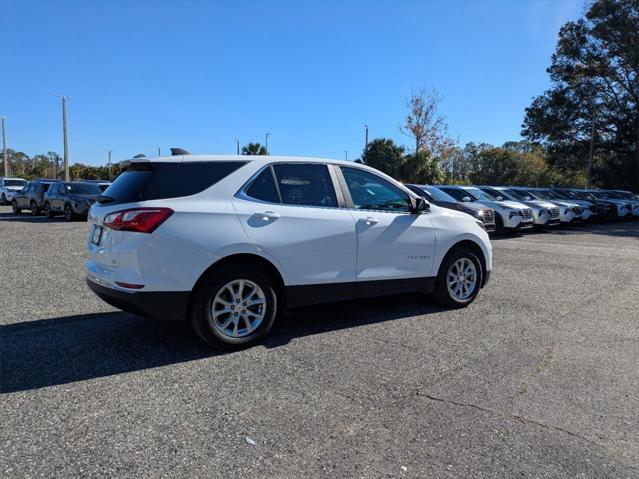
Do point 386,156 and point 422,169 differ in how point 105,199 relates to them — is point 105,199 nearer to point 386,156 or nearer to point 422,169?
point 422,169

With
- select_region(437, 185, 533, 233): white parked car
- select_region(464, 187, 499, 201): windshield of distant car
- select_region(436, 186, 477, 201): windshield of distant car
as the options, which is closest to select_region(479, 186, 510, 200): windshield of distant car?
select_region(464, 187, 499, 201): windshield of distant car

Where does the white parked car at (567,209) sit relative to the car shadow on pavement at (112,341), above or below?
above

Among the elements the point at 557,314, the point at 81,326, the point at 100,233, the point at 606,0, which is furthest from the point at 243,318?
the point at 606,0

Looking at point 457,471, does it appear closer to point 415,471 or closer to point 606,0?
point 415,471

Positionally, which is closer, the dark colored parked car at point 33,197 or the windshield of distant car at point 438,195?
the windshield of distant car at point 438,195

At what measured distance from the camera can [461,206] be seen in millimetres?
15281

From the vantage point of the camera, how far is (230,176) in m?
4.70

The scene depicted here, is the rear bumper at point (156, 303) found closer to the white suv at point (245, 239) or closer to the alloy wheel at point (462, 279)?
the white suv at point (245, 239)

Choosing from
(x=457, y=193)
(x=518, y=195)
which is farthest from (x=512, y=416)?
(x=518, y=195)

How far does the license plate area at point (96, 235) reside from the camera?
4598mm

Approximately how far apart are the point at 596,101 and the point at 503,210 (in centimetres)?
3334

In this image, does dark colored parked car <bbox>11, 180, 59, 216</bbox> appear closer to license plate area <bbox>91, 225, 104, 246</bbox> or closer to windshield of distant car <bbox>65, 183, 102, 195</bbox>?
windshield of distant car <bbox>65, 183, 102, 195</bbox>

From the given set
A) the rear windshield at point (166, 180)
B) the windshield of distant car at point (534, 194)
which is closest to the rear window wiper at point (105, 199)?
the rear windshield at point (166, 180)

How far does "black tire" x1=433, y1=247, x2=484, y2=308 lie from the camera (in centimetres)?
609
